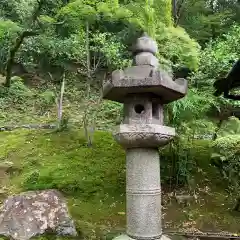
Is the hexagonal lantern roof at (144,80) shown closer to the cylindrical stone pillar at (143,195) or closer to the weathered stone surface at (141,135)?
the weathered stone surface at (141,135)

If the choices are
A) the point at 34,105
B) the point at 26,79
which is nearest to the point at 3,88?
the point at 34,105

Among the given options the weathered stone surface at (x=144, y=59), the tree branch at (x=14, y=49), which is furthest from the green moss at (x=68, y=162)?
the tree branch at (x=14, y=49)

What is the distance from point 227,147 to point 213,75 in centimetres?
148

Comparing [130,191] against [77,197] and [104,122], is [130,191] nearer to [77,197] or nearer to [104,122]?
[77,197]

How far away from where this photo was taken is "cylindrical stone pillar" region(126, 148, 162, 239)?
3557mm

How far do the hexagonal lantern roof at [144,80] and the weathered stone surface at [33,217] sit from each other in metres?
1.96

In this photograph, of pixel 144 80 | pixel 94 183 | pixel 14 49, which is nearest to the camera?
pixel 144 80

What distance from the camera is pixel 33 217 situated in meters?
4.62

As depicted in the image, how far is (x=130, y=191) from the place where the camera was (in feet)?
11.9

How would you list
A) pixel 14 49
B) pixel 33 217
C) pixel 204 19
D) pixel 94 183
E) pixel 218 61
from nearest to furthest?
1. pixel 33 217
2. pixel 94 183
3. pixel 218 61
4. pixel 14 49
5. pixel 204 19

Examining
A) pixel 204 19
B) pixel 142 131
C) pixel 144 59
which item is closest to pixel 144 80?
pixel 144 59

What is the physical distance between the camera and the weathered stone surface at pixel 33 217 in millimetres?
4430

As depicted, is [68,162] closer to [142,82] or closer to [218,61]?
[218,61]

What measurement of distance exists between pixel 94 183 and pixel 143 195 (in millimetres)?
2717
